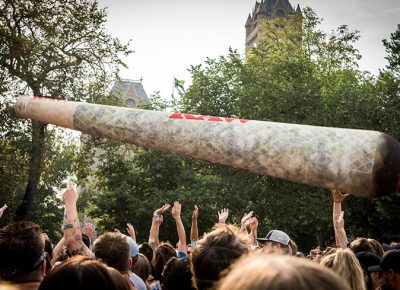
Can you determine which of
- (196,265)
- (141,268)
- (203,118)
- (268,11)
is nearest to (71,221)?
(141,268)

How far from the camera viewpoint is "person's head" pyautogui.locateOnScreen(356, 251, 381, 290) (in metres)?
4.58

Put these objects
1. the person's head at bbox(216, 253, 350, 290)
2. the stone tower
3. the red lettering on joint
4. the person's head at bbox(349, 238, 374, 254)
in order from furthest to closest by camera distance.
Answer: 1. the stone tower
2. the person's head at bbox(349, 238, 374, 254)
3. the red lettering on joint
4. the person's head at bbox(216, 253, 350, 290)

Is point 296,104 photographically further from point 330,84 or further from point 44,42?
point 44,42

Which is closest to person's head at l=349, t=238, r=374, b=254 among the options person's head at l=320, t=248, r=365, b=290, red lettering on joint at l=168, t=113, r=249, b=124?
person's head at l=320, t=248, r=365, b=290

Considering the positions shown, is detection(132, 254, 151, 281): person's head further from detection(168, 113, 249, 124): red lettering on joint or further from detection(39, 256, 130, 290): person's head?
detection(168, 113, 249, 124): red lettering on joint

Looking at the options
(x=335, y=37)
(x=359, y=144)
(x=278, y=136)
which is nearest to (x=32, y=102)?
(x=278, y=136)

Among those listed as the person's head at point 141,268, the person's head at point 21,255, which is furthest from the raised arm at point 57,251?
the person's head at point 21,255

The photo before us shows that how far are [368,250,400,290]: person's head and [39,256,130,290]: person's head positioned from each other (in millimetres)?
2729

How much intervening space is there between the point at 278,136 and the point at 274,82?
2575 cm

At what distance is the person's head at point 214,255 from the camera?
2.69 metres

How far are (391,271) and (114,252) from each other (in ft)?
7.63

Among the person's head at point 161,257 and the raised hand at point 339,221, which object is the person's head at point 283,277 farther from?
the person's head at point 161,257

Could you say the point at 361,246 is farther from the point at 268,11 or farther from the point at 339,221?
the point at 268,11

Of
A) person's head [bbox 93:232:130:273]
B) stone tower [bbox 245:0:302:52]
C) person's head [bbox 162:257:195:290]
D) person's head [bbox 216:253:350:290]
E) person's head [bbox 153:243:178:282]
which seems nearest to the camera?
person's head [bbox 216:253:350:290]
